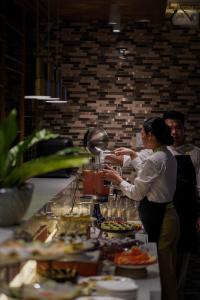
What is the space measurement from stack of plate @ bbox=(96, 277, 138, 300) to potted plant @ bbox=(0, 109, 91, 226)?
546mm

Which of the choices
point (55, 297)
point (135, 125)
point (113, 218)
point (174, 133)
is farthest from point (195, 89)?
point (55, 297)

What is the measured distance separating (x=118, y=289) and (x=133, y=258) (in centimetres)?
75

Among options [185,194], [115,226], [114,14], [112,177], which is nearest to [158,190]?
[112,177]

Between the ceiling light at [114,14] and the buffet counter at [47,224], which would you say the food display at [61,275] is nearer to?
the buffet counter at [47,224]

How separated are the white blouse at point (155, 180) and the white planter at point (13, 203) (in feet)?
7.47

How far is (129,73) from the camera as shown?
7.87 m

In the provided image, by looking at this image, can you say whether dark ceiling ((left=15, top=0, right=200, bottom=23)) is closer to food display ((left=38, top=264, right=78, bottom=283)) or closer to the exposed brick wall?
the exposed brick wall

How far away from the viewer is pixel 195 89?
788cm

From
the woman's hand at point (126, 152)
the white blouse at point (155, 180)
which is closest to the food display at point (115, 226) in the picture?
the white blouse at point (155, 180)

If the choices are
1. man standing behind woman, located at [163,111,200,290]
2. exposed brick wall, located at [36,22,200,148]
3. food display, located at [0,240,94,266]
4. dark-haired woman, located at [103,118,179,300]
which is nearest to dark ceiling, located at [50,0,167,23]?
exposed brick wall, located at [36,22,200,148]

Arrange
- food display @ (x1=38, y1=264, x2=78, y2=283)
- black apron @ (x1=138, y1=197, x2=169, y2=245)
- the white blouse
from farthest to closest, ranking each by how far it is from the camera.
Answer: black apron @ (x1=138, y1=197, x2=169, y2=245) < the white blouse < food display @ (x1=38, y1=264, x2=78, y2=283)

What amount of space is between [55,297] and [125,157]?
4.50 metres

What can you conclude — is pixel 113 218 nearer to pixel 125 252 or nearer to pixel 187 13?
pixel 125 252

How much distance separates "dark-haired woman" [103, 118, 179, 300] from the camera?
5332 millimetres
